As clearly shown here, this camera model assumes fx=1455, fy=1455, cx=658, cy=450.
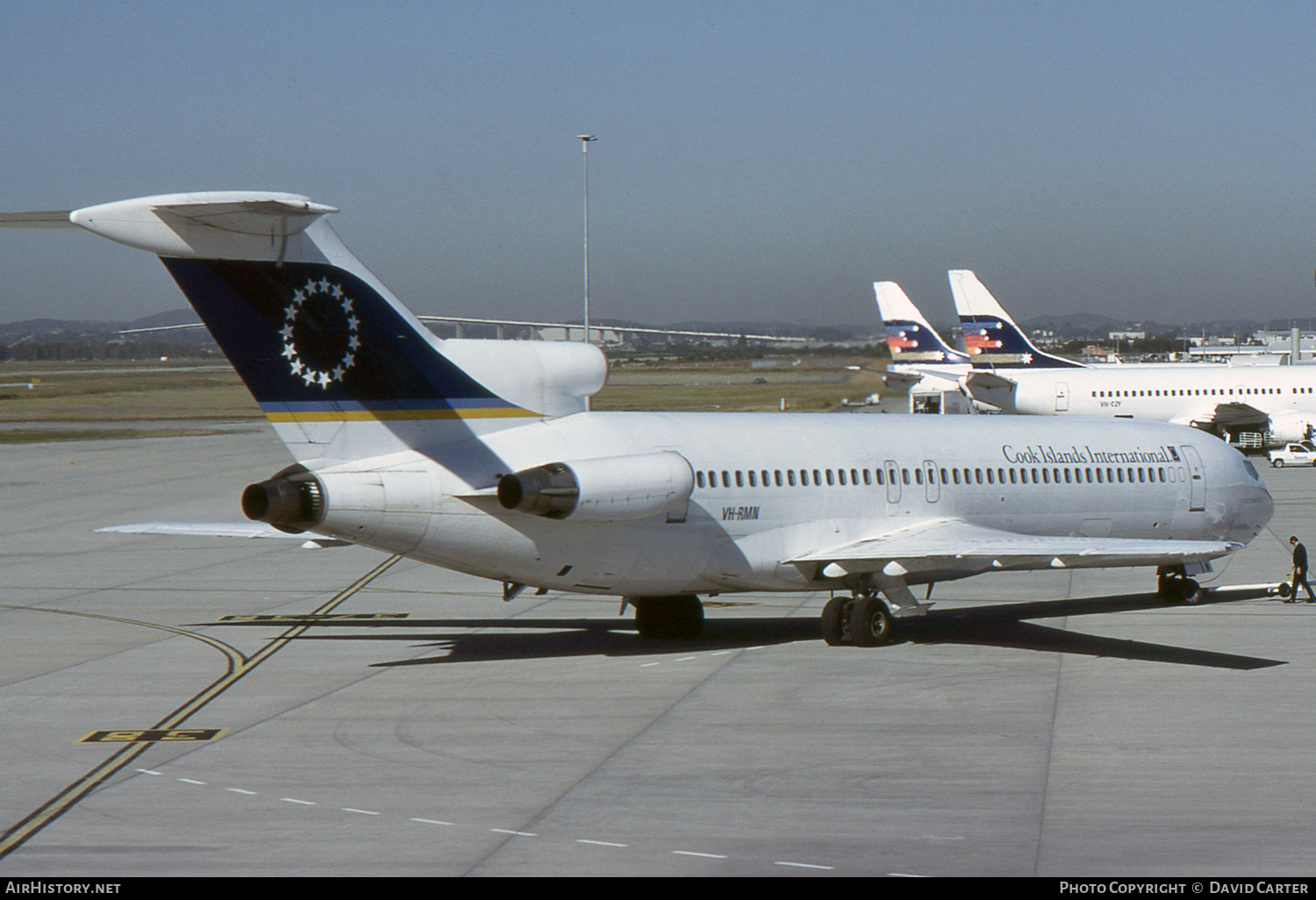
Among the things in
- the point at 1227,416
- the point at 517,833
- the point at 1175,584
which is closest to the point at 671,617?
the point at 1175,584

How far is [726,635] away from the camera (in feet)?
73.9

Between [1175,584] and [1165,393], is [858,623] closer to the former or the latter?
[1175,584]

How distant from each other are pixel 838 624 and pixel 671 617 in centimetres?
255

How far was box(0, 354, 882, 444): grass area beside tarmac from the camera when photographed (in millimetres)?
86312

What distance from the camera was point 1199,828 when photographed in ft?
39.1

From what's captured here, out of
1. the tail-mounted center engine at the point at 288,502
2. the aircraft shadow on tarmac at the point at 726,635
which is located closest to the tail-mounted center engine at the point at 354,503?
the tail-mounted center engine at the point at 288,502

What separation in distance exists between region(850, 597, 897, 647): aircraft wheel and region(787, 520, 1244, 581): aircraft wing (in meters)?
0.52

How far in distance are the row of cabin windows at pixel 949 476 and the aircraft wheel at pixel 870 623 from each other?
1945mm

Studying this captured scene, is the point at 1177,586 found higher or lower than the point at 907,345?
lower

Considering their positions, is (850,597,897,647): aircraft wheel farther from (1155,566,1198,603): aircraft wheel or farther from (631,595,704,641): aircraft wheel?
(1155,566,1198,603): aircraft wheel

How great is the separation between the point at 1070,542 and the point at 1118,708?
13.0 feet

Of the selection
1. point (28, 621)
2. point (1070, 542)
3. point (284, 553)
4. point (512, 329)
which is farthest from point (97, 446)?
point (1070, 542)

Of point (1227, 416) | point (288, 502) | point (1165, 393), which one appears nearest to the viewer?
point (288, 502)

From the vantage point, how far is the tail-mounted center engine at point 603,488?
58.9 feet
